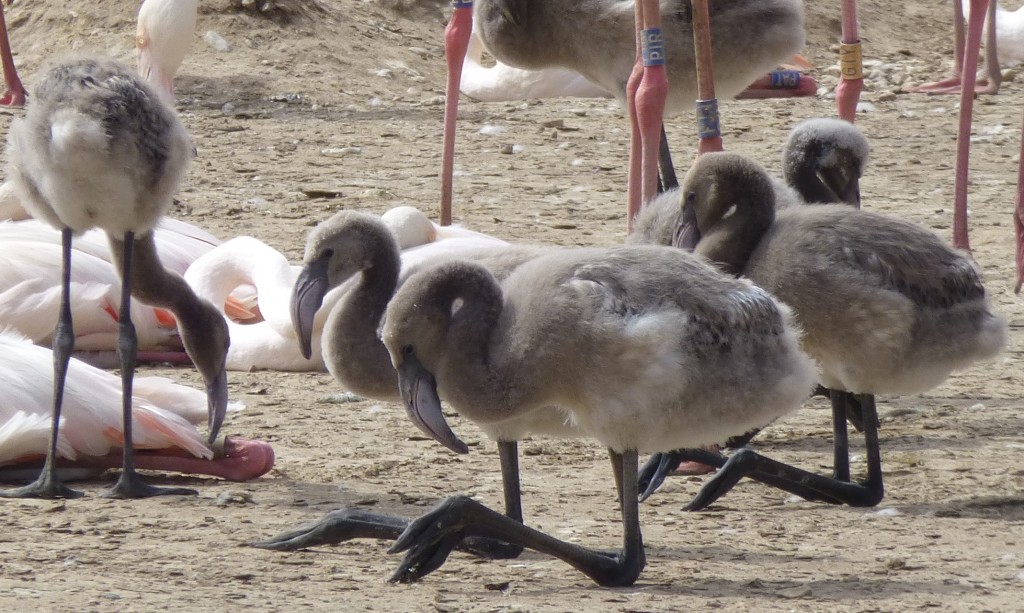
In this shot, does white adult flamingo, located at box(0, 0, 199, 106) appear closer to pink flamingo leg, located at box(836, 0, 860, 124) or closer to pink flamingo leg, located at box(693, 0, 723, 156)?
pink flamingo leg, located at box(693, 0, 723, 156)

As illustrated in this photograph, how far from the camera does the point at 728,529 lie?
161 inches

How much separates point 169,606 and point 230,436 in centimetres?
172

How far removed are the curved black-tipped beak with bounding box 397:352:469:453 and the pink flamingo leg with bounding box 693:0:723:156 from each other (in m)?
2.41

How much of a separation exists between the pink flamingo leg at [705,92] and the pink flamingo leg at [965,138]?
1.71 meters

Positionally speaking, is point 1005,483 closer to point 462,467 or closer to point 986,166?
point 462,467

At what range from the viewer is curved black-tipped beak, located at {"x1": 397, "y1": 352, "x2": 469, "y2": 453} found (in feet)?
11.5

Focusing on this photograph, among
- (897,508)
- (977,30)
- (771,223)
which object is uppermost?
(977,30)

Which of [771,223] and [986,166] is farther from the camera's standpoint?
[986,166]

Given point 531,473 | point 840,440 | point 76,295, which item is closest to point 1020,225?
point 840,440

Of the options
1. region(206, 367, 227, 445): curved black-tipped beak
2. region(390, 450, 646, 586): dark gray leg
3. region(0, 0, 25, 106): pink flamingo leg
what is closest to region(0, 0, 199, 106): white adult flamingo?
region(0, 0, 25, 106): pink flamingo leg

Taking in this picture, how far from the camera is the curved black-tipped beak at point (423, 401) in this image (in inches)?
138

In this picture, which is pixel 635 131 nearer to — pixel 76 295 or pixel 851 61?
pixel 851 61

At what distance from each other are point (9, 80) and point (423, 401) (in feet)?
26.1

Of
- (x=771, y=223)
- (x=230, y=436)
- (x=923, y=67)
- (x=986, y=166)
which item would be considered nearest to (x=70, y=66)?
(x=230, y=436)
